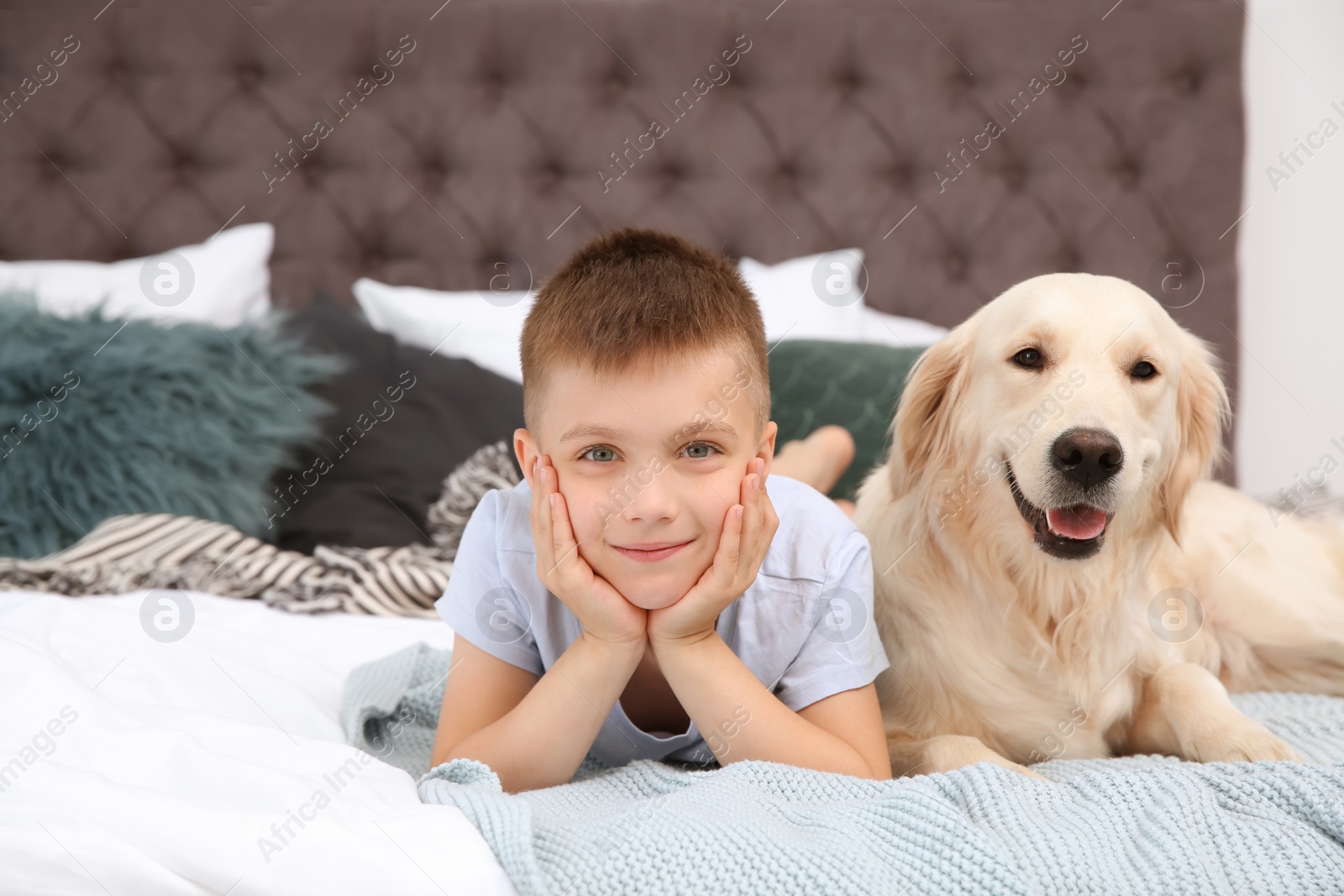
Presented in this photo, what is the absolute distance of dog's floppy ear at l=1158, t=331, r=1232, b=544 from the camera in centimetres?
135

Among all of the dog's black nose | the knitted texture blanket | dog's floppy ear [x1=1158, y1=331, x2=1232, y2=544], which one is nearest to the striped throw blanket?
the knitted texture blanket

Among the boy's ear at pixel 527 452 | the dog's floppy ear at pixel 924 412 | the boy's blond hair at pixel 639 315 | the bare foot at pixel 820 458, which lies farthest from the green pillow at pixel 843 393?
the boy's ear at pixel 527 452

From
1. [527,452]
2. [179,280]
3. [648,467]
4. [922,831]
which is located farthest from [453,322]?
[922,831]

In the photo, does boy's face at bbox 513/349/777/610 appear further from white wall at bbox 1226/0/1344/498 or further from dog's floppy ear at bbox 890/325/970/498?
white wall at bbox 1226/0/1344/498

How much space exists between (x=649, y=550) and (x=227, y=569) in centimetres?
106

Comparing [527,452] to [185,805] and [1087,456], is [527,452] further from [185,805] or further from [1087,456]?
[1087,456]

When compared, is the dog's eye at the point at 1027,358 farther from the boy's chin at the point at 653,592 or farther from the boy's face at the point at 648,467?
the boy's chin at the point at 653,592

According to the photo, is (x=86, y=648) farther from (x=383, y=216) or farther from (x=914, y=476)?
(x=383, y=216)

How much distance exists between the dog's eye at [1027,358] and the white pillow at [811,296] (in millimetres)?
1090

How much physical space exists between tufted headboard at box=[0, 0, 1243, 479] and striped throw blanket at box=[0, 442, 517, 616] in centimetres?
102

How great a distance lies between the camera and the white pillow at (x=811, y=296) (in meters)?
Result: 2.43

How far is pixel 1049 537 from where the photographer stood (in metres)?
1.24

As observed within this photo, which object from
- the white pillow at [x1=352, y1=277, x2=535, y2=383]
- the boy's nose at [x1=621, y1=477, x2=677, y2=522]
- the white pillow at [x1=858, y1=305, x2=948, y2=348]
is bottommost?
the boy's nose at [x1=621, y1=477, x2=677, y2=522]

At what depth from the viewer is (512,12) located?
Result: 105 inches
